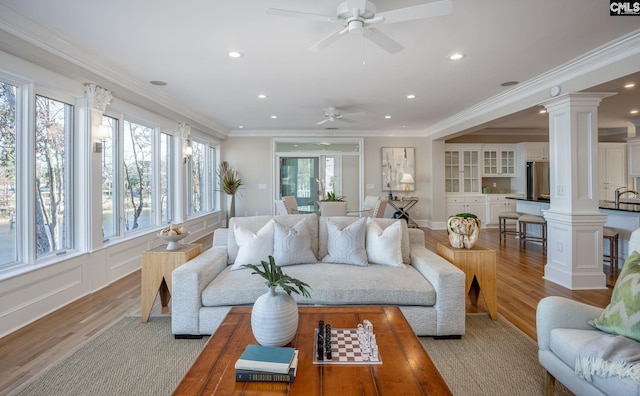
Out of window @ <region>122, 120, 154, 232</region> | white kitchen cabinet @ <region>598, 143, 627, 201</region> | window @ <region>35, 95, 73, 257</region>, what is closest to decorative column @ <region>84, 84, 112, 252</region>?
window @ <region>35, 95, 73, 257</region>

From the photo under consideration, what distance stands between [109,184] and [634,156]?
9.99 metres

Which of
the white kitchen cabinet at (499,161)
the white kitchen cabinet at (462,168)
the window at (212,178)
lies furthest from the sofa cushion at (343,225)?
the white kitchen cabinet at (499,161)

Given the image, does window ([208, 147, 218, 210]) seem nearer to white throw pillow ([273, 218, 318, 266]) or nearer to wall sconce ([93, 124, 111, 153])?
wall sconce ([93, 124, 111, 153])

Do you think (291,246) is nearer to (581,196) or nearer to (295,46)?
(295,46)

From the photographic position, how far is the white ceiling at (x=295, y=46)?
249cm

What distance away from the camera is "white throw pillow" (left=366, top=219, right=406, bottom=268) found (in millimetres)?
2898

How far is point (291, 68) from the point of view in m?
3.79

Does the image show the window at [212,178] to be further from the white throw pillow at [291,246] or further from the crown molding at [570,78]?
the crown molding at [570,78]

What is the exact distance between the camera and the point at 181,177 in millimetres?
6117

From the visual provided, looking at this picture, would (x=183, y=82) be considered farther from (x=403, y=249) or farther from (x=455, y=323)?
(x=455, y=323)

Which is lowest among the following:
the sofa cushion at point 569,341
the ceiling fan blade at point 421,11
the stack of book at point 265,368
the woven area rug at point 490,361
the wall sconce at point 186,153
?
the woven area rug at point 490,361

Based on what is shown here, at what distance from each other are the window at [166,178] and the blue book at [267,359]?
489 centimetres

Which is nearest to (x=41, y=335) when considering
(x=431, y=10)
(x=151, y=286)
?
(x=151, y=286)

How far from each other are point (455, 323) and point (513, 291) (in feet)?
5.33
